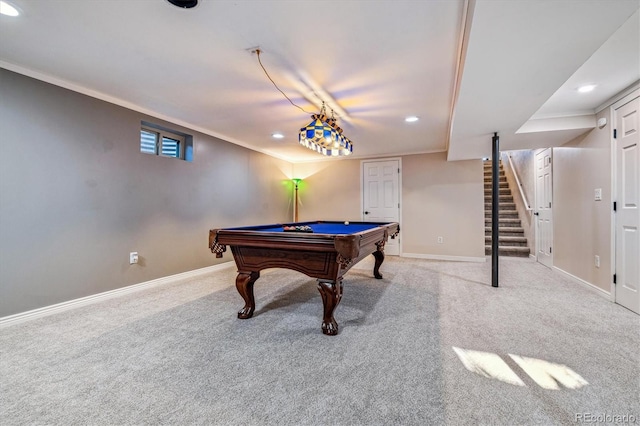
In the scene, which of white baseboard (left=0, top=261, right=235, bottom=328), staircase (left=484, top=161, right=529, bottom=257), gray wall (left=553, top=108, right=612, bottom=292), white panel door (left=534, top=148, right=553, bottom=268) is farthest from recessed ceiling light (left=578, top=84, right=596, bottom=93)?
white baseboard (left=0, top=261, right=235, bottom=328)

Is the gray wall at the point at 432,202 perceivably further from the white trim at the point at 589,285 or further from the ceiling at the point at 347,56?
the ceiling at the point at 347,56

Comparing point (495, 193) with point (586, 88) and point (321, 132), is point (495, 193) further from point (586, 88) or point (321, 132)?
Result: point (321, 132)

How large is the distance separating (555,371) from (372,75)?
8.07 feet

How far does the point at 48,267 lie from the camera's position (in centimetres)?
242

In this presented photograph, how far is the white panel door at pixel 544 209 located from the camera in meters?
4.10

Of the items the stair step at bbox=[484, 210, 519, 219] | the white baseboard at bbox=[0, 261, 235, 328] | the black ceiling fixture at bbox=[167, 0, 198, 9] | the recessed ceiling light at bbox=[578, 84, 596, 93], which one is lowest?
the white baseboard at bbox=[0, 261, 235, 328]

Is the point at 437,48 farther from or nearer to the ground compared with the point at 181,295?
farther from the ground

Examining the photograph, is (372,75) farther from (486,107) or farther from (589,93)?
(589,93)

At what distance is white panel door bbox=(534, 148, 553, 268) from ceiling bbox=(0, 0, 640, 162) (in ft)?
3.52

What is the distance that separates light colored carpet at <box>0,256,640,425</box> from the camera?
4.03 feet

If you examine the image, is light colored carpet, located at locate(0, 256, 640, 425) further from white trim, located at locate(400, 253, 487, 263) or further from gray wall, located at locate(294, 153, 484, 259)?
gray wall, located at locate(294, 153, 484, 259)

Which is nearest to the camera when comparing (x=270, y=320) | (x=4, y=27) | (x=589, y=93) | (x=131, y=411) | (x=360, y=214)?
(x=131, y=411)

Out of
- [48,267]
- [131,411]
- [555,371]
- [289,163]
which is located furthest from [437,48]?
[289,163]

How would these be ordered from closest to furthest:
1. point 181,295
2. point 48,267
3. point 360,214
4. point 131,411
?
point 131,411 < point 48,267 < point 181,295 < point 360,214
